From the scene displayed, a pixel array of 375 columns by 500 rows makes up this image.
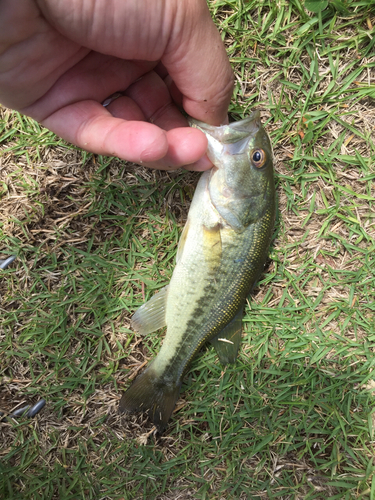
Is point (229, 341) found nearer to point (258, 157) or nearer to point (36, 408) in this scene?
point (258, 157)

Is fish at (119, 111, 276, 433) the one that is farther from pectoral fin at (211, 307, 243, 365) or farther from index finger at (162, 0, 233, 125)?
index finger at (162, 0, 233, 125)

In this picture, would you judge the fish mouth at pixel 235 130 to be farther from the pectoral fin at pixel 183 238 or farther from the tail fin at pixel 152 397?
the tail fin at pixel 152 397

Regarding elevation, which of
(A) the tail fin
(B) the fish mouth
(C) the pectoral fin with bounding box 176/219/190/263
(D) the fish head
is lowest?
(A) the tail fin

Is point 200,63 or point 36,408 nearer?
point 200,63

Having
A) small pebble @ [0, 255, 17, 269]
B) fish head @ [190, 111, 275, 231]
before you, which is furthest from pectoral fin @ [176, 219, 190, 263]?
small pebble @ [0, 255, 17, 269]

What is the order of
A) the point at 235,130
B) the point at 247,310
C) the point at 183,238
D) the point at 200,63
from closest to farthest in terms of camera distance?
1. the point at 200,63
2. the point at 235,130
3. the point at 183,238
4. the point at 247,310

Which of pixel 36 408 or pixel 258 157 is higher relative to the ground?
pixel 258 157

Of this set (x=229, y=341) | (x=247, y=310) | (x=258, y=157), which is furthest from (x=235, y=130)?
(x=229, y=341)

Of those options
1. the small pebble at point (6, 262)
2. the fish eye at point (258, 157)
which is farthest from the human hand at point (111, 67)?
the small pebble at point (6, 262)
